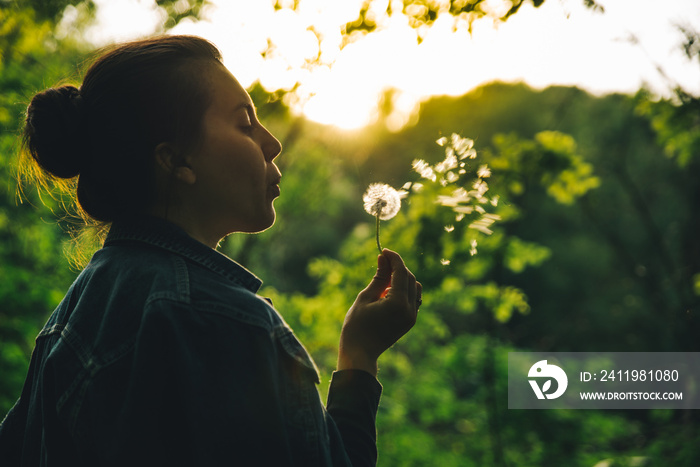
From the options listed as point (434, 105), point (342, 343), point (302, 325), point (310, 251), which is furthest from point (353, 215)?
point (342, 343)

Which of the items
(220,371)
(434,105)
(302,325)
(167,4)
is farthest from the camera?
(302,325)

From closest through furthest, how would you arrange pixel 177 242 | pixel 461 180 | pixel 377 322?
pixel 177 242 → pixel 377 322 → pixel 461 180

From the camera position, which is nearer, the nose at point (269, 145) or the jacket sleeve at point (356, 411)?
the jacket sleeve at point (356, 411)

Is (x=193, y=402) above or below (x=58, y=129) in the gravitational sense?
below

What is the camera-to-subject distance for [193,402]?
73 centimetres

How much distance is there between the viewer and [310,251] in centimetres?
1541

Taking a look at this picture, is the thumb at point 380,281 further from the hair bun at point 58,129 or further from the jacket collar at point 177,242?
the hair bun at point 58,129

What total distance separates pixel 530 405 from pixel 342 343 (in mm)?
4725

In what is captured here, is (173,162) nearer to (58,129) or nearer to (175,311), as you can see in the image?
(58,129)

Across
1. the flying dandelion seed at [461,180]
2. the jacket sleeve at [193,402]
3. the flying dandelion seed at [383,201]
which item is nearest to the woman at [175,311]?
the jacket sleeve at [193,402]

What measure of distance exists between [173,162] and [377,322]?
0.56 metres

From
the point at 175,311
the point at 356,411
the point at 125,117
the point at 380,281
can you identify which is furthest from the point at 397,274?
the point at 125,117

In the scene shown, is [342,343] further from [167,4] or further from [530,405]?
[530,405]

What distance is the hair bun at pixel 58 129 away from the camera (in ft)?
3.41
